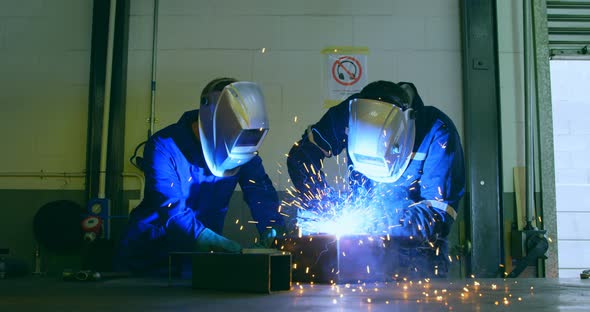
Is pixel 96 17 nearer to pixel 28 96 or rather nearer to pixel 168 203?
pixel 28 96

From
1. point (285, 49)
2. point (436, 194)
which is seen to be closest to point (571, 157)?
point (436, 194)

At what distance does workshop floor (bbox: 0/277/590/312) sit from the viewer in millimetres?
1929

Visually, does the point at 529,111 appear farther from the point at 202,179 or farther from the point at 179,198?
the point at 179,198

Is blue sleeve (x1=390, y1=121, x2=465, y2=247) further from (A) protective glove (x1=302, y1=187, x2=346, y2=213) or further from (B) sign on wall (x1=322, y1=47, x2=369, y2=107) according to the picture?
(B) sign on wall (x1=322, y1=47, x2=369, y2=107)

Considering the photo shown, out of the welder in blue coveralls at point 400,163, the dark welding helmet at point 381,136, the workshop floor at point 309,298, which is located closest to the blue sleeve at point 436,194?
the welder in blue coveralls at point 400,163

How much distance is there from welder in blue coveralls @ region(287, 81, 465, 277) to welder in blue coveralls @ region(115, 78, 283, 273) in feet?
1.00

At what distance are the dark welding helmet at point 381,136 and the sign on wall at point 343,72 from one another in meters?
0.53

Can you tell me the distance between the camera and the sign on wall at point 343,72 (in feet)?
14.8

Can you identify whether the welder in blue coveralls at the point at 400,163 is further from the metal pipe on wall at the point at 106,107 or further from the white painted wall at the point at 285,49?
the metal pipe on wall at the point at 106,107

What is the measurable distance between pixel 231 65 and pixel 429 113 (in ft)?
4.19

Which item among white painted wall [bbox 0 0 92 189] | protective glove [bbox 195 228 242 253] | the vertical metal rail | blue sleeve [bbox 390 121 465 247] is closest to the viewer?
→ protective glove [bbox 195 228 242 253]

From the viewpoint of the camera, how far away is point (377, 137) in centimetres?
370

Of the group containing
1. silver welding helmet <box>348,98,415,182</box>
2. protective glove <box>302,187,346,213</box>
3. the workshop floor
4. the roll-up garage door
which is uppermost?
the roll-up garage door

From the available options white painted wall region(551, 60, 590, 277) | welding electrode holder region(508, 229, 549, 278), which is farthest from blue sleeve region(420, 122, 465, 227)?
white painted wall region(551, 60, 590, 277)
